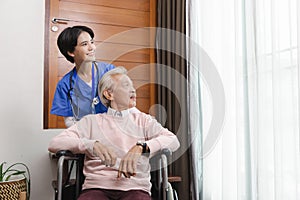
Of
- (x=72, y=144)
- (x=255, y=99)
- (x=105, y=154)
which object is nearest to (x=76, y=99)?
(x=72, y=144)

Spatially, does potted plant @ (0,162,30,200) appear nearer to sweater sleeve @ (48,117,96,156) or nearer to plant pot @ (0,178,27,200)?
plant pot @ (0,178,27,200)

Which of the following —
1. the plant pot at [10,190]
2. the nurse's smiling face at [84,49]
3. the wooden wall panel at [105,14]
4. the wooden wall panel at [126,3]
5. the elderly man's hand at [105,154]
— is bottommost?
the plant pot at [10,190]

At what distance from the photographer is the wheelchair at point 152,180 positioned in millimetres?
1702

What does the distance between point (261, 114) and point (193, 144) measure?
24.8 inches

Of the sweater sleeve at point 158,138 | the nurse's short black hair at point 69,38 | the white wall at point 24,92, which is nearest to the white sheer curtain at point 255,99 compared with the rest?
the sweater sleeve at point 158,138

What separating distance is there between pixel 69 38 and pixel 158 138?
1.02 meters

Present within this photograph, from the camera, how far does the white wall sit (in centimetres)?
238

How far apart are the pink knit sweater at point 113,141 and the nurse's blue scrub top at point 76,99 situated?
14.3 inches

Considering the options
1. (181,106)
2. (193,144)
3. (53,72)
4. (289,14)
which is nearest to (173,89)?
(181,106)

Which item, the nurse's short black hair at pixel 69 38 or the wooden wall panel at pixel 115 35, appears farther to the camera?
the wooden wall panel at pixel 115 35

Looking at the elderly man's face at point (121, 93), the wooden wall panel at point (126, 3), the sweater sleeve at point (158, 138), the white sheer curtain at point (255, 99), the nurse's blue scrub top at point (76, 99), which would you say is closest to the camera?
the white sheer curtain at point (255, 99)

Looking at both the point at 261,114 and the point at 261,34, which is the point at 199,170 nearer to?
the point at 261,114

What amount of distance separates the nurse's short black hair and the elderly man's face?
0.57 meters

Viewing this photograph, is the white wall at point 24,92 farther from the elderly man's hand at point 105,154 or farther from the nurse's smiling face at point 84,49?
the elderly man's hand at point 105,154
